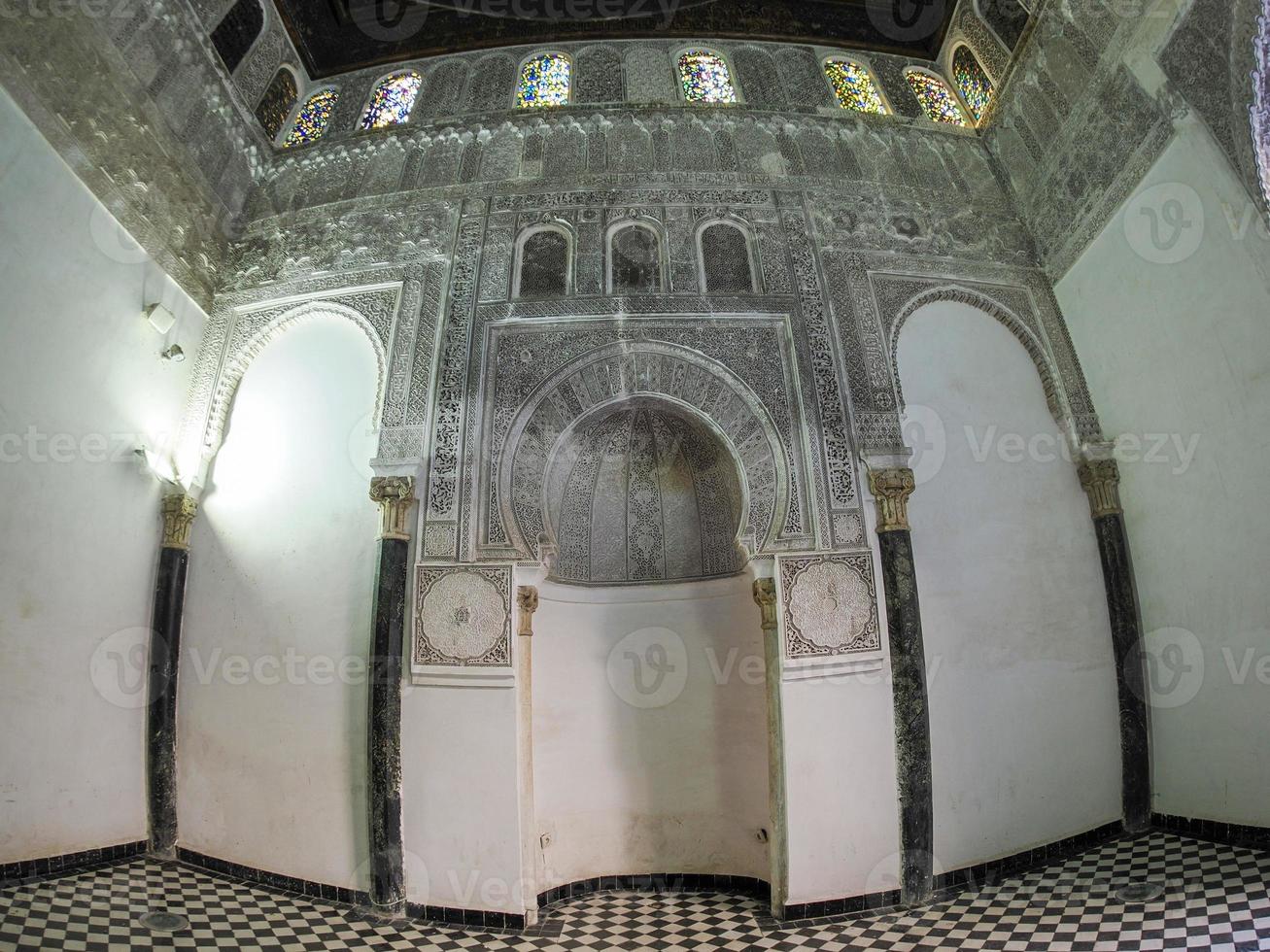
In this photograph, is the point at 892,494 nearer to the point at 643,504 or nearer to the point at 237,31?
the point at 643,504

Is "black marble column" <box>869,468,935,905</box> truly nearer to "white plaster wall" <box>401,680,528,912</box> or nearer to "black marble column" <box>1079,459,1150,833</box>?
"black marble column" <box>1079,459,1150,833</box>

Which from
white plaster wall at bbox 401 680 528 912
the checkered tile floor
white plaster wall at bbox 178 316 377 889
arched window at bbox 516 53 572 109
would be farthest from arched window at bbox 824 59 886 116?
the checkered tile floor

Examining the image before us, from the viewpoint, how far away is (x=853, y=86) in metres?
7.29

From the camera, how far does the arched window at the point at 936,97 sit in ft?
23.9

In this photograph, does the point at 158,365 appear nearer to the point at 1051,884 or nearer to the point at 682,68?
the point at 682,68

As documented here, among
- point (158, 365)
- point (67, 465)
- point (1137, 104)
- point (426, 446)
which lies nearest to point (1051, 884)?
point (426, 446)

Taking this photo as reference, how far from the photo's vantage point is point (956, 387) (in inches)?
225

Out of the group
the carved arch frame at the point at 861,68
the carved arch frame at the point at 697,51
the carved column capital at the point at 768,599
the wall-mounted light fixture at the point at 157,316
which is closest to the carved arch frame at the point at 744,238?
the carved arch frame at the point at 697,51

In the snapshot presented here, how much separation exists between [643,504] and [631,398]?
1081mm

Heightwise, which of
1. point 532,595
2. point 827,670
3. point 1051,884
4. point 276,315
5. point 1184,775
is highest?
point 276,315

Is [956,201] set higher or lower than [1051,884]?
higher

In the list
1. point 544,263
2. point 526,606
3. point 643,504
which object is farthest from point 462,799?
point 544,263

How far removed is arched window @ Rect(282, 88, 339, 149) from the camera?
7176mm

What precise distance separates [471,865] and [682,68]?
24.6 feet
